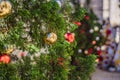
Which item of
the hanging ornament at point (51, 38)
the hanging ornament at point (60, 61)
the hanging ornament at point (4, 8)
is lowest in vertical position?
the hanging ornament at point (60, 61)

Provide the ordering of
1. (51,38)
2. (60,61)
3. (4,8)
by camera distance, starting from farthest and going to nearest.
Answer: (60,61) < (51,38) < (4,8)

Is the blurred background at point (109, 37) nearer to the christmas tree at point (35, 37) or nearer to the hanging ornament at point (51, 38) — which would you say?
Answer: the christmas tree at point (35, 37)

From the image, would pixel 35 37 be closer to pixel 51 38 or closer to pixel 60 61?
pixel 51 38

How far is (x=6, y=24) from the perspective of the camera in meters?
3.03

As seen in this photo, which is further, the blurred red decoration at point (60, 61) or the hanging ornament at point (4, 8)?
the blurred red decoration at point (60, 61)

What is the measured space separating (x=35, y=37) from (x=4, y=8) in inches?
13.7

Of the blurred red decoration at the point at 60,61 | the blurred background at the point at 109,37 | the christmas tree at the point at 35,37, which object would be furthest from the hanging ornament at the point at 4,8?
the blurred background at the point at 109,37

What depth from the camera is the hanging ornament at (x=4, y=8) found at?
2.95 meters

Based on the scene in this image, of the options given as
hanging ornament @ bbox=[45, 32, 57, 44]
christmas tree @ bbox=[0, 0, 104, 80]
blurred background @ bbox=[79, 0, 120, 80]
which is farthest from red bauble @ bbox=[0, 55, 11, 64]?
blurred background @ bbox=[79, 0, 120, 80]

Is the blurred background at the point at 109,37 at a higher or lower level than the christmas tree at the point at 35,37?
lower

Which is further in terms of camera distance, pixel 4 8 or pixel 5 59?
pixel 5 59

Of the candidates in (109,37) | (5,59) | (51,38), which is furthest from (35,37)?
(109,37)

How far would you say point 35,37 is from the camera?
10.2ft

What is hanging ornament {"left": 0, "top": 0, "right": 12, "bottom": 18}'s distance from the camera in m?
2.95
